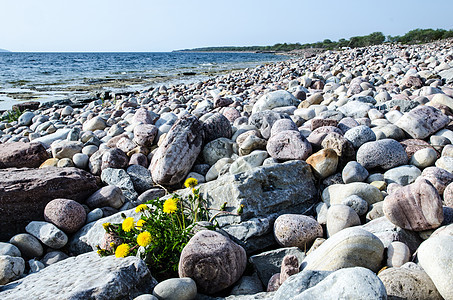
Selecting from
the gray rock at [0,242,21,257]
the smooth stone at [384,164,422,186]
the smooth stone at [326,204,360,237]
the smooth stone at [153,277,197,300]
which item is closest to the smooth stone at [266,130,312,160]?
the smooth stone at [384,164,422,186]

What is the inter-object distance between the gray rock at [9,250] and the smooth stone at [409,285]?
9.38 ft

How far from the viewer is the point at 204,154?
4.11 metres

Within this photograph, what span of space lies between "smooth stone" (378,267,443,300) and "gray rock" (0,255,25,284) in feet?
8.47

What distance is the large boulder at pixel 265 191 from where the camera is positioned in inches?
105

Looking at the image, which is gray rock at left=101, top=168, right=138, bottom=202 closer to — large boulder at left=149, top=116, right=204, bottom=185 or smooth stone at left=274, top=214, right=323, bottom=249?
large boulder at left=149, top=116, right=204, bottom=185

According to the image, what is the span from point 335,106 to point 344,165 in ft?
7.45

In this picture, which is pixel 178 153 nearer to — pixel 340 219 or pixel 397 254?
pixel 340 219

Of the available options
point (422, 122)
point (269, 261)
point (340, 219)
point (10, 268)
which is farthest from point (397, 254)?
point (10, 268)

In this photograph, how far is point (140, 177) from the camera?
13.0ft

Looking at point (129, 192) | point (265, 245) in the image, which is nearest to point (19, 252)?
point (129, 192)

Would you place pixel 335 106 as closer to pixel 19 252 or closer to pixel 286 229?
pixel 286 229

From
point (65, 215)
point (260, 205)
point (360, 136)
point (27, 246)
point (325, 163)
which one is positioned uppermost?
point (360, 136)

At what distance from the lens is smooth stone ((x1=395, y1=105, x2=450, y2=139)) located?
11.6ft

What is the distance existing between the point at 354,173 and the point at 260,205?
96cm
